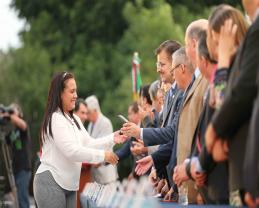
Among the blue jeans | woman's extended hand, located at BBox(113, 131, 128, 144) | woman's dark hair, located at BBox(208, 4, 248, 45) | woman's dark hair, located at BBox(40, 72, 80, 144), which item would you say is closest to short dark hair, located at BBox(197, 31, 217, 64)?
woman's dark hair, located at BBox(208, 4, 248, 45)

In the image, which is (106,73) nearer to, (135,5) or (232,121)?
(135,5)

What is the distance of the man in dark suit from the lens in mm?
5457

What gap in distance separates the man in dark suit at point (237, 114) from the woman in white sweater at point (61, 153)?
11.8 ft

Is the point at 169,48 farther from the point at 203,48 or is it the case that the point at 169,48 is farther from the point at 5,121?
the point at 5,121

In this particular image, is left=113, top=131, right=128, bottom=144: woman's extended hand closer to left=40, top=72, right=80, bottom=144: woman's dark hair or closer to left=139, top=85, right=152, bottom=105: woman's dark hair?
left=40, top=72, right=80, bottom=144: woman's dark hair

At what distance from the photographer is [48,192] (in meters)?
9.26

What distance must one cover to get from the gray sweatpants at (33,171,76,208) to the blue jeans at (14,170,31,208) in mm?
6859

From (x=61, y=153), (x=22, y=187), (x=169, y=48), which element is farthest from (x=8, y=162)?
(x=169, y=48)

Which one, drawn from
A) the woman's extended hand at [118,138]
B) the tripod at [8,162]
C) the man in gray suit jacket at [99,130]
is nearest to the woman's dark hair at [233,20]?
the woman's extended hand at [118,138]

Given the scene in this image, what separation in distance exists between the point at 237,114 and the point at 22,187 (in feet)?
36.5

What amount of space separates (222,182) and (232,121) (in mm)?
764

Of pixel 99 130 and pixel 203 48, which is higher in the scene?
pixel 203 48

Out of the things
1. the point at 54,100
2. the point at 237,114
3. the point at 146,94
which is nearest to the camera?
the point at 237,114

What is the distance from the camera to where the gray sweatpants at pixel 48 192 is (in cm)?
924
